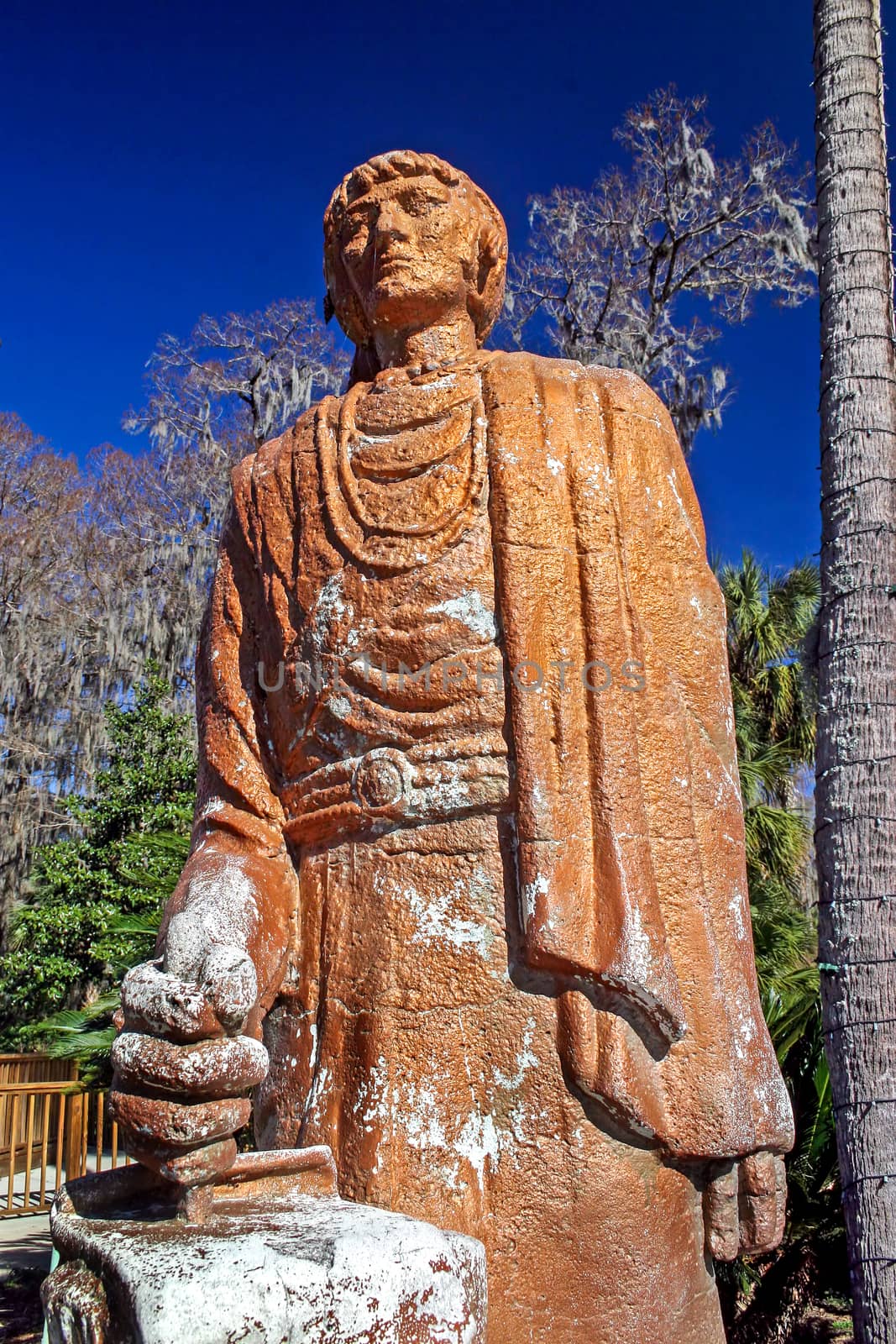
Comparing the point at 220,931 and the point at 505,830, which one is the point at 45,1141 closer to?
the point at 220,931

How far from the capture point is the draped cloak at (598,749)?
6.91 feet

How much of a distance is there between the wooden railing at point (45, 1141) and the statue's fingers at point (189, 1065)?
27.2 ft

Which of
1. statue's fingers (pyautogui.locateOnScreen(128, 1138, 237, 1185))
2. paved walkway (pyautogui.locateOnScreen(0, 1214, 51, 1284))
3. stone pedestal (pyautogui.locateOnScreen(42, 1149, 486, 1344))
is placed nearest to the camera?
stone pedestal (pyautogui.locateOnScreen(42, 1149, 486, 1344))

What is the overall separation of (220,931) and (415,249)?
1665 mm

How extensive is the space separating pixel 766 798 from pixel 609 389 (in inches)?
415

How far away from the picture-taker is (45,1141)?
34.0 feet

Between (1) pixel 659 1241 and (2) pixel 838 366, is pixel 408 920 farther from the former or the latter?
(2) pixel 838 366

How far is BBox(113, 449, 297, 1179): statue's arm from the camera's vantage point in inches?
66.2

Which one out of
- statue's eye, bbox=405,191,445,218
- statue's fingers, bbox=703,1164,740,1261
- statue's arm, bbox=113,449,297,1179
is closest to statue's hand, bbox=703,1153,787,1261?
statue's fingers, bbox=703,1164,740,1261

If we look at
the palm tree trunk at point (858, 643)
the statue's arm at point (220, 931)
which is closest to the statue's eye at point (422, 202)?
the statue's arm at point (220, 931)

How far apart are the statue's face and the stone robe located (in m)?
0.23

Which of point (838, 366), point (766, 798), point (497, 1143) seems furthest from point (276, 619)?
point (766, 798)

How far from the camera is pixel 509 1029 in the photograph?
2137mm

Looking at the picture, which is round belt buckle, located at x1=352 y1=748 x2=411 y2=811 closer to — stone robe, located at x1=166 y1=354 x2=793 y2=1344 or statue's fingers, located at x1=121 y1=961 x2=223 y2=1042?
stone robe, located at x1=166 y1=354 x2=793 y2=1344
